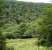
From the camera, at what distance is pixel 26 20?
3.61m

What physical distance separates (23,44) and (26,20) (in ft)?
1.89

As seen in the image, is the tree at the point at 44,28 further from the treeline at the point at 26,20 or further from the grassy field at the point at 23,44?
the grassy field at the point at 23,44

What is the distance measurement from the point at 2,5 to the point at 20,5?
432 mm

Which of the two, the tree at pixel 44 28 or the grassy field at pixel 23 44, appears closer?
the grassy field at pixel 23 44

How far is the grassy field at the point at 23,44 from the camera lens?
3.52m

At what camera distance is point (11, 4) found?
3.64m

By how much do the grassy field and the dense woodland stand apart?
96 millimetres

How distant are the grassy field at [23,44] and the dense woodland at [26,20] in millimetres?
96

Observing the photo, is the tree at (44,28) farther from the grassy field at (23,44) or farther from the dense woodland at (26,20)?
the grassy field at (23,44)

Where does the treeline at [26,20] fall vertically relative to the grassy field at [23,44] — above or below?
above

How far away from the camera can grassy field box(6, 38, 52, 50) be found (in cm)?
352

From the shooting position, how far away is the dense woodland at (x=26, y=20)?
3566 millimetres

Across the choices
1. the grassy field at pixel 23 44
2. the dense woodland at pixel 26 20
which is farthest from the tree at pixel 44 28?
the grassy field at pixel 23 44

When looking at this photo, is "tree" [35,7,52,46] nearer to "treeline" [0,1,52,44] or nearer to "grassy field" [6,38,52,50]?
"treeline" [0,1,52,44]
